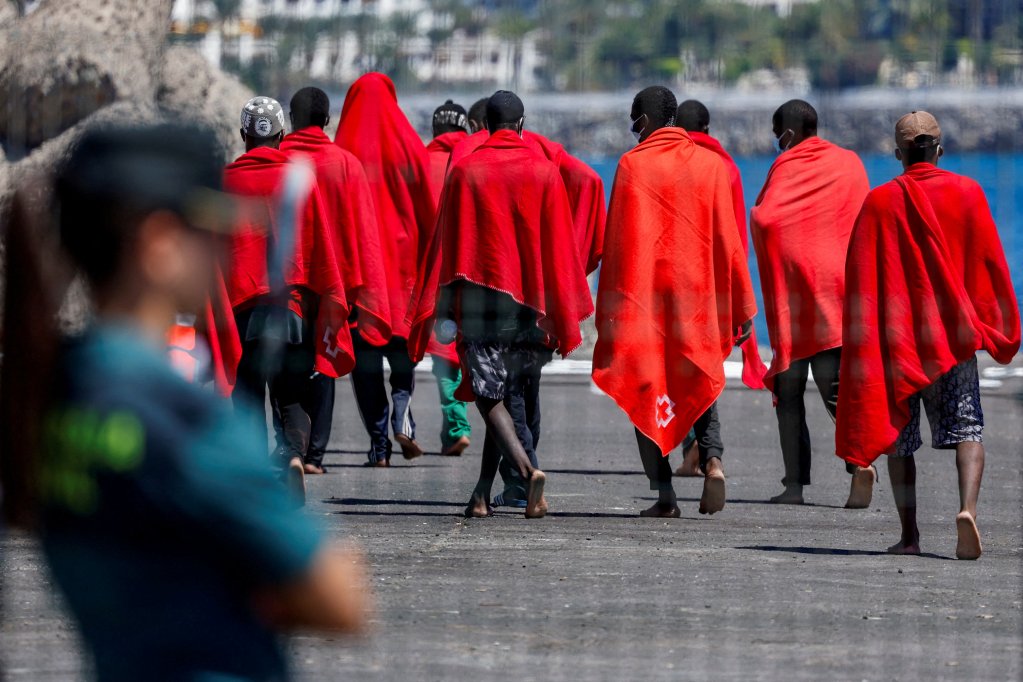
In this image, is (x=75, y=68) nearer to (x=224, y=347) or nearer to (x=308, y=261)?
(x=308, y=261)

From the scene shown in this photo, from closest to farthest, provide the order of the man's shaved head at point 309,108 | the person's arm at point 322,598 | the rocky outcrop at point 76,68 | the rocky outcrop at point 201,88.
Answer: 1. the person's arm at point 322,598
2. the man's shaved head at point 309,108
3. the rocky outcrop at point 76,68
4. the rocky outcrop at point 201,88

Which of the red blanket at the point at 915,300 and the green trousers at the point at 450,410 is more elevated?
the red blanket at the point at 915,300

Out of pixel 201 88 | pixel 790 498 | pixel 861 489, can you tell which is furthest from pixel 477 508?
pixel 201 88

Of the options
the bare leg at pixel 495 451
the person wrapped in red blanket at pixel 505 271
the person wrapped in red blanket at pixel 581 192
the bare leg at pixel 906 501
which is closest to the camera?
the bare leg at pixel 906 501

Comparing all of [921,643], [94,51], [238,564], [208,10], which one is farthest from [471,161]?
[238,564]

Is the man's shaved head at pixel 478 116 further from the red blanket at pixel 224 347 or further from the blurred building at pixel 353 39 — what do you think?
the red blanket at pixel 224 347

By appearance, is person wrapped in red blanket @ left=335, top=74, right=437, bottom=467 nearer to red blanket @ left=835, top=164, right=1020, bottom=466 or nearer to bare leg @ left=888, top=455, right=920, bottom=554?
red blanket @ left=835, top=164, right=1020, bottom=466

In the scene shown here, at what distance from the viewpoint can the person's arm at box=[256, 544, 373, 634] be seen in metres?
2.15

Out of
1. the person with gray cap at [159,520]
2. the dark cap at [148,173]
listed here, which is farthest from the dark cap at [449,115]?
the person with gray cap at [159,520]

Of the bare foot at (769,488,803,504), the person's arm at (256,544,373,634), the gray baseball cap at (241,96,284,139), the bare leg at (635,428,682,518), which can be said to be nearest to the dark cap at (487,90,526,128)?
the gray baseball cap at (241,96,284,139)

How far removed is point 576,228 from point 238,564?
6914 mm

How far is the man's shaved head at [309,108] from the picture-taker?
8.52 metres

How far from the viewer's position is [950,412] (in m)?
6.87

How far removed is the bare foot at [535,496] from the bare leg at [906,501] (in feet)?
4.41
